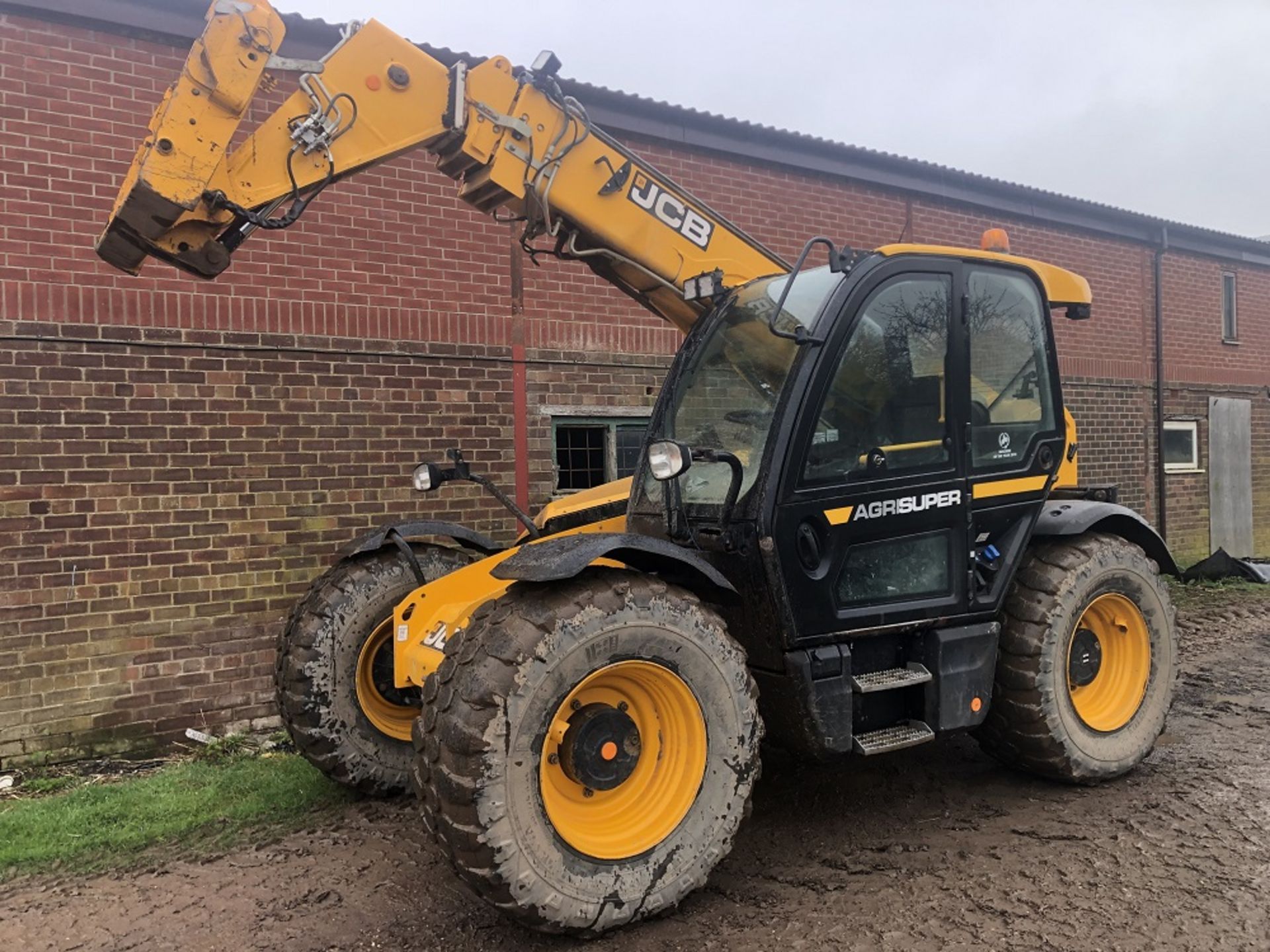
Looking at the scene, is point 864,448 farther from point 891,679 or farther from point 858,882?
point 858,882

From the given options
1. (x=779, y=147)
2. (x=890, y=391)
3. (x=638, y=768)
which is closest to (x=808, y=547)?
(x=890, y=391)

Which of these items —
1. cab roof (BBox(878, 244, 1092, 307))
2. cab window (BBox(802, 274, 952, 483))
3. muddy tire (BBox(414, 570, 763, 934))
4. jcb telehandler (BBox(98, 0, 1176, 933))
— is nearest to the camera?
muddy tire (BBox(414, 570, 763, 934))

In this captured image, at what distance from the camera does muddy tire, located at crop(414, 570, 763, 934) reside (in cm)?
288

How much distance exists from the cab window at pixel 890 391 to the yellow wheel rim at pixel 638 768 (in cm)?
105

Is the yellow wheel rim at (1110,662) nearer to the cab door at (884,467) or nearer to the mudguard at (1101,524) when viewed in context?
the mudguard at (1101,524)

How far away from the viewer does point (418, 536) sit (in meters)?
4.84

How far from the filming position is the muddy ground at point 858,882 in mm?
3162

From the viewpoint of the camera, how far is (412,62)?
386cm

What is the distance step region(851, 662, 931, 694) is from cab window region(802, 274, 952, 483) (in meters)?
0.85


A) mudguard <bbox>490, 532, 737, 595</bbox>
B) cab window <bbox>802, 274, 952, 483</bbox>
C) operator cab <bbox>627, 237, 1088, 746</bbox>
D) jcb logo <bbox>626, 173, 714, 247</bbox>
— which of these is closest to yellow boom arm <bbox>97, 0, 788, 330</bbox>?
jcb logo <bbox>626, 173, 714, 247</bbox>

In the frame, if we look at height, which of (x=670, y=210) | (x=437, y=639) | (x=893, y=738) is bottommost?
(x=893, y=738)

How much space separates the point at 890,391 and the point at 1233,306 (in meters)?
12.3

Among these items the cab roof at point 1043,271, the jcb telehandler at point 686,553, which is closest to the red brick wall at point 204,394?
the jcb telehandler at point 686,553

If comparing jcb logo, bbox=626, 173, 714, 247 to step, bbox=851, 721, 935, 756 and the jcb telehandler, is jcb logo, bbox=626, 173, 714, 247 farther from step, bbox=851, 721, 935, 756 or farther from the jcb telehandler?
step, bbox=851, 721, 935, 756
